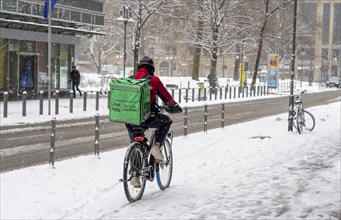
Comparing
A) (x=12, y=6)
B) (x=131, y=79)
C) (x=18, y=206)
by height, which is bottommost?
(x=18, y=206)

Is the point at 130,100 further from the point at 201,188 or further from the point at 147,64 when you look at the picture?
the point at 201,188

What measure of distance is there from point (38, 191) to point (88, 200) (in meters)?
0.91

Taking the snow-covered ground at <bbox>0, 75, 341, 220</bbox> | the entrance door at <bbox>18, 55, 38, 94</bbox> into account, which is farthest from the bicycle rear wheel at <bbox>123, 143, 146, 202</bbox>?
the entrance door at <bbox>18, 55, 38, 94</bbox>

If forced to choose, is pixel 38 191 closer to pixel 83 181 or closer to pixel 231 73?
pixel 83 181

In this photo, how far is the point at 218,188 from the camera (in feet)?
26.6

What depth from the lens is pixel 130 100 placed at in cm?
681

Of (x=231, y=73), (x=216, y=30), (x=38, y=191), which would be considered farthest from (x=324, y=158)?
(x=231, y=73)

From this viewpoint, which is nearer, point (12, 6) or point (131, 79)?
point (131, 79)

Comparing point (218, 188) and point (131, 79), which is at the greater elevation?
point (131, 79)

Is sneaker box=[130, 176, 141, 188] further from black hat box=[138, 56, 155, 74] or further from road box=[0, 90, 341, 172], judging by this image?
road box=[0, 90, 341, 172]

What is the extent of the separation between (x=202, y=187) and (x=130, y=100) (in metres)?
2.13

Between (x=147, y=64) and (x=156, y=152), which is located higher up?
(x=147, y=64)

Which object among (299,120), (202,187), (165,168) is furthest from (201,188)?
(299,120)

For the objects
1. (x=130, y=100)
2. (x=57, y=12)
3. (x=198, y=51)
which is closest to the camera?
(x=130, y=100)
